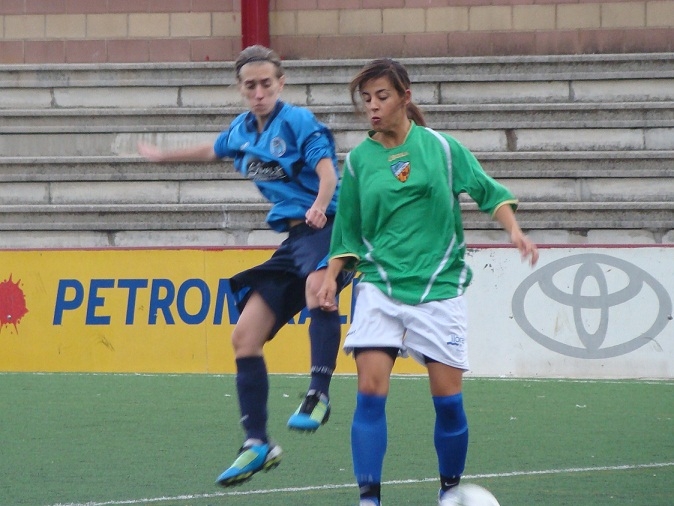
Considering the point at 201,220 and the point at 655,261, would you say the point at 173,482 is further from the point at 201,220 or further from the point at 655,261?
the point at 201,220

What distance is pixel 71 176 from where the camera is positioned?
15.0m

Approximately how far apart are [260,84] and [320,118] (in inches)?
370

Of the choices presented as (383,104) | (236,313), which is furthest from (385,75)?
(236,313)

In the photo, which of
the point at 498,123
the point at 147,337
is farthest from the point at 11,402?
the point at 498,123

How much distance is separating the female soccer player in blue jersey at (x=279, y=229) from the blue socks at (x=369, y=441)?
1.83 feet

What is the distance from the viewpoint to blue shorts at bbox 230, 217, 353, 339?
5.40 meters

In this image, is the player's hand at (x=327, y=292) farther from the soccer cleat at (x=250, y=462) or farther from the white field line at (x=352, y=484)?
the white field line at (x=352, y=484)

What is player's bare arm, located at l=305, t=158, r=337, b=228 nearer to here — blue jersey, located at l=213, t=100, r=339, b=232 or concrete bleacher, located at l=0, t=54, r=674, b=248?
blue jersey, located at l=213, t=100, r=339, b=232

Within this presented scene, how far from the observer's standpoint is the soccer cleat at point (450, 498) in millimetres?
4840


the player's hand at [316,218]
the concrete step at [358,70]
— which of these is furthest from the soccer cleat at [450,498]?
the concrete step at [358,70]

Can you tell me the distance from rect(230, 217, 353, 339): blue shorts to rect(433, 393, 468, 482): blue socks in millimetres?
797

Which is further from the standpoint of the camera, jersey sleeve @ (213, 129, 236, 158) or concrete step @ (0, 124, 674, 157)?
concrete step @ (0, 124, 674, 157)

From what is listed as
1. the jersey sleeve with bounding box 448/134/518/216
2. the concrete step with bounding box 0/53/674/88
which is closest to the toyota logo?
the concrete step with bounding box 0/53/674/88

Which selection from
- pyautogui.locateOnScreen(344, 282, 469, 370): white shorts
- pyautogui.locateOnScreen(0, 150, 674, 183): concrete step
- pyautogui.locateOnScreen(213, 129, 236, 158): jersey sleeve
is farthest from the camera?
pyautogui.locateOnScreen(0, 150, 674, 183): concrete step
